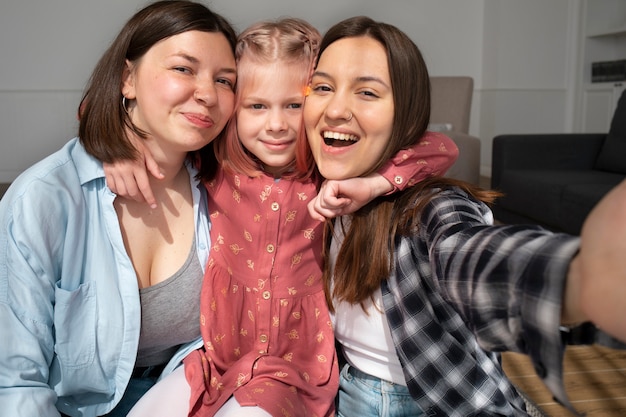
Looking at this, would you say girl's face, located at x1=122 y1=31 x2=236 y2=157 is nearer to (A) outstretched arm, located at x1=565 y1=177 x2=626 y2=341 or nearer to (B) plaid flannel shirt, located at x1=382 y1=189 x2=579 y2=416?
(B) plaid flannel shirt, located at x1=382 y1=189 x2=579 y2=416

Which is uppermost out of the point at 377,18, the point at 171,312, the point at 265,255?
the point at 377,18

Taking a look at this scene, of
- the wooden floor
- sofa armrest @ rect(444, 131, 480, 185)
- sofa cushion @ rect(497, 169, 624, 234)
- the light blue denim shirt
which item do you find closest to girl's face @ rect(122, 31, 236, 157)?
the light blue denim shirt

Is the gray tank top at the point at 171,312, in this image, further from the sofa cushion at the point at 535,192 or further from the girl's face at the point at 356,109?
the sofa cushion at the point at 535,192

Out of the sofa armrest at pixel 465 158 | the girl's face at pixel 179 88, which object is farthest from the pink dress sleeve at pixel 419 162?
the sofa armrest at pixel 465 158

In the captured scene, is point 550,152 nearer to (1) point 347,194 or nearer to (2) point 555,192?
(2) point 555,192

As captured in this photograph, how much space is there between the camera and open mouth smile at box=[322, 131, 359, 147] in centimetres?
112

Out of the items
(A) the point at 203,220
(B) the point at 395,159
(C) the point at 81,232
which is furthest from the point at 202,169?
(B) the point at 395,159

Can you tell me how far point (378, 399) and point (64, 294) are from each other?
2.02 ft

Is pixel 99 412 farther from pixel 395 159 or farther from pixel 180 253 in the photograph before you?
pixel 395 159

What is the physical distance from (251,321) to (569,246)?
30.5 inches

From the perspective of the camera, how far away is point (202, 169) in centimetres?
137

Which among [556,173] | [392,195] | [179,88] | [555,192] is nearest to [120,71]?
[179,88]

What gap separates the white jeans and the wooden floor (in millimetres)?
1078

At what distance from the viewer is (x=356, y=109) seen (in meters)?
1.11
